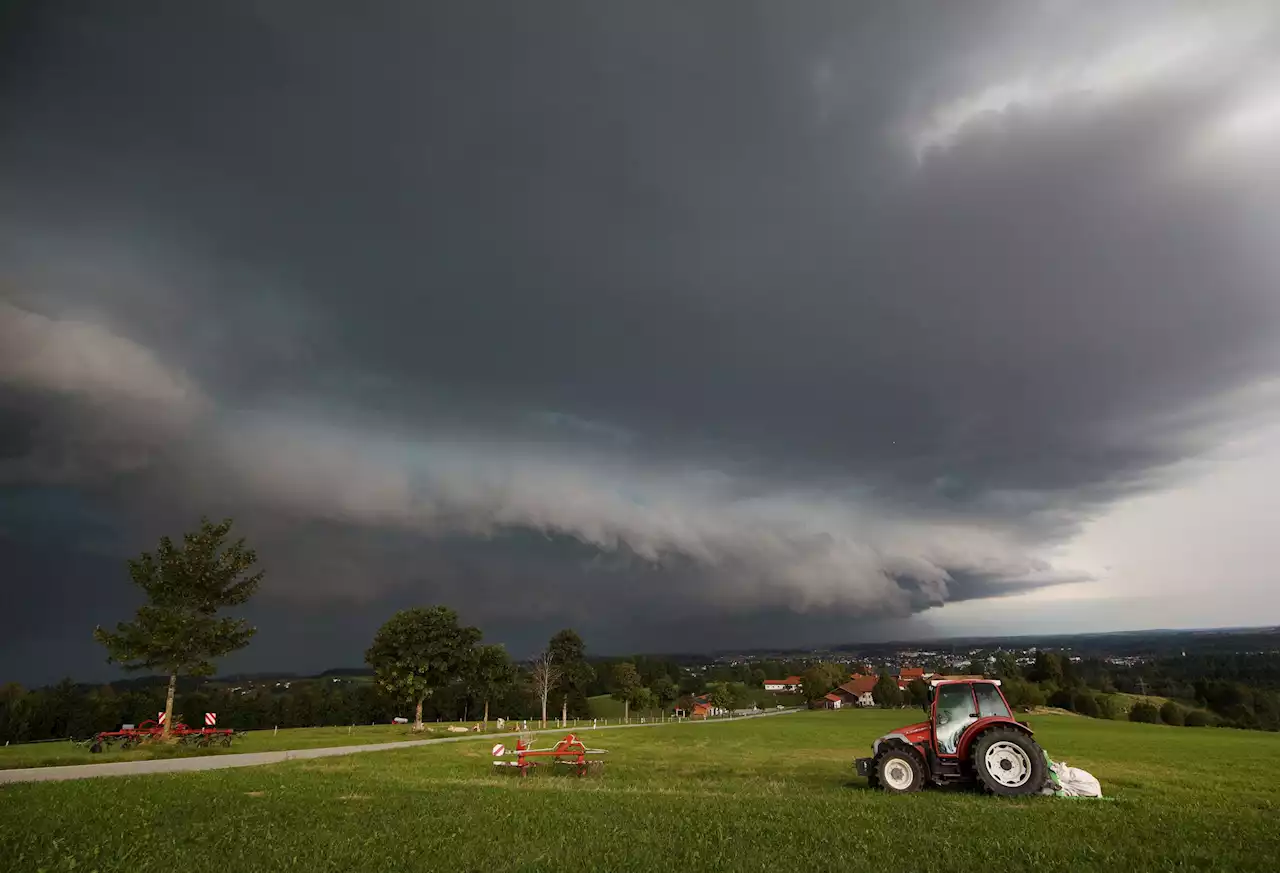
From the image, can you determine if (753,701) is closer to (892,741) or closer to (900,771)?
(892,741)

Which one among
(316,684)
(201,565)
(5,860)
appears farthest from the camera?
(316,684)

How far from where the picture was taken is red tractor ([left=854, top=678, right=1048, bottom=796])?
1702 cm

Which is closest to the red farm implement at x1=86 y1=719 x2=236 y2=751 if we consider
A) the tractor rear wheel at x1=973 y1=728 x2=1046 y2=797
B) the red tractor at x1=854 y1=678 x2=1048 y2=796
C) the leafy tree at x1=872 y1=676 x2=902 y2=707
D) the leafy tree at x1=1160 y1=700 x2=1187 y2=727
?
the red tractor at x1=854 y1=678 x2=1048 y2=796

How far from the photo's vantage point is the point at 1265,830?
12141 mm

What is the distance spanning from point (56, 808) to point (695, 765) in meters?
23.1

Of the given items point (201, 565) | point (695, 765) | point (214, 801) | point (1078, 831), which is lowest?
point (695, 765)

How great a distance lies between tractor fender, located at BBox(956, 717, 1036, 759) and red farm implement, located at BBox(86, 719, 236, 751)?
4110cm

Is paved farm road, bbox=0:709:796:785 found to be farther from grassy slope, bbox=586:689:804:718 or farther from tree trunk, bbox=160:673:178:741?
grassy slope, bbox=586:689:804:718

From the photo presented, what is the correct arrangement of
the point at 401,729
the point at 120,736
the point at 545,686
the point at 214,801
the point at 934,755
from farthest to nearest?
the point at 545,686
the point at 401,729
the point at 120,736
the point at 934,755
the point at 214,801

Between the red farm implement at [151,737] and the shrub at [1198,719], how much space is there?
445 feet

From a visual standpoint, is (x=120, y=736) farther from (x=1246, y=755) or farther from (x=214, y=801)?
(x=1246, y=755)

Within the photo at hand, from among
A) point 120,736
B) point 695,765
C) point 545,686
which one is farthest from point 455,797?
point 545,686

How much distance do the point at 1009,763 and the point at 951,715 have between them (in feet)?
6.07

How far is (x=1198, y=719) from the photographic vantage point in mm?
107750
